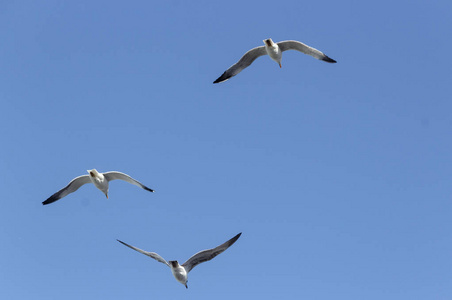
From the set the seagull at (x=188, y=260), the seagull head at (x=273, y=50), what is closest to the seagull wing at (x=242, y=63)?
the seagull head at (x=273, y=50)

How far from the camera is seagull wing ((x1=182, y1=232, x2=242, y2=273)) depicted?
21.4m

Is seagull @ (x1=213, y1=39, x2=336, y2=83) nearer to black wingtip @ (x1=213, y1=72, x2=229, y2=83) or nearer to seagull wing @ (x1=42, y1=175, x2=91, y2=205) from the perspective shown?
black wingtip @ (x1=213, y1=72, x2=229, y2=83)

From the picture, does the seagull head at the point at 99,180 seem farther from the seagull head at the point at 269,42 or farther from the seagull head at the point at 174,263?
the seagull head at the point at 269,42

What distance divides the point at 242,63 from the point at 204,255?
8861mm

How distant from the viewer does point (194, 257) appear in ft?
71.1

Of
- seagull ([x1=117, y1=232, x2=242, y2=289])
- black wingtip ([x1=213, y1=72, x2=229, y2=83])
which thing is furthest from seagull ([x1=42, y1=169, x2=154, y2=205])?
black wingtip ([x1=213, y1=72, x2=229, y2=83])

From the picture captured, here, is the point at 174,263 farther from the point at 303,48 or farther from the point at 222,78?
the point at 303,48

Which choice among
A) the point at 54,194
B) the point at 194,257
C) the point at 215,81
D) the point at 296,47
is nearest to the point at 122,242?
the point at 194,257

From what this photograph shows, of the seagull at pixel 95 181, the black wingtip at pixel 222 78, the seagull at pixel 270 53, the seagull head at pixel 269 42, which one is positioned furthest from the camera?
the black wingtip at pixel 222 78

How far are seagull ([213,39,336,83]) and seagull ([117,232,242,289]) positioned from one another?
7.72 metres

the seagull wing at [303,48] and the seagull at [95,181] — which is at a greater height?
the seagull wing at [303,48]

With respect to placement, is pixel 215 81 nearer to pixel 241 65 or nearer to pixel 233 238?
pixel 241 65

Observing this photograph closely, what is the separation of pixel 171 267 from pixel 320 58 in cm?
1136

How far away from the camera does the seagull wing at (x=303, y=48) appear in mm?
24194
